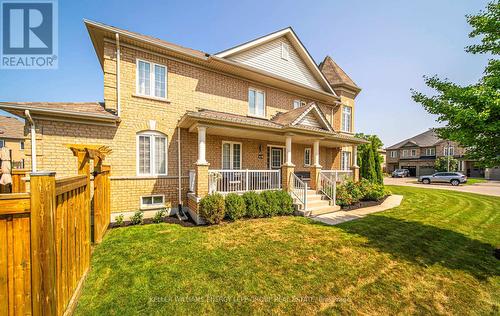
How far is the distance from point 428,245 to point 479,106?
3953 millimetres

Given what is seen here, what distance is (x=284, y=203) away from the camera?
873 cm

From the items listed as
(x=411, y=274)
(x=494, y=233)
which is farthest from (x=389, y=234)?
(x=494, y=233)

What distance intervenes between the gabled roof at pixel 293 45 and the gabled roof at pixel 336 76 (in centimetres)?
173

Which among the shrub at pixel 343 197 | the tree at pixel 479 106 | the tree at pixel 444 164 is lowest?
the shrub at pixel 343 197

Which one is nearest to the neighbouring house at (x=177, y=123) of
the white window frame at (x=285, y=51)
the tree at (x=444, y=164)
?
the white window frame at (x=285, y=51)

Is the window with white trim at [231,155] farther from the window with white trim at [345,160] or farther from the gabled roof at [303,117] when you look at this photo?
the window with white trim at [345,160]

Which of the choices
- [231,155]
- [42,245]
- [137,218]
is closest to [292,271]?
[42,245]

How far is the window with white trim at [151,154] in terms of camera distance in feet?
27.7

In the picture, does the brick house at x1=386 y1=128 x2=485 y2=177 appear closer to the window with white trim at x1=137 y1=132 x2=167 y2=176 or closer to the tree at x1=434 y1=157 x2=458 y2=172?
the tree at x1=434 y1=157 x2=458 y2=172

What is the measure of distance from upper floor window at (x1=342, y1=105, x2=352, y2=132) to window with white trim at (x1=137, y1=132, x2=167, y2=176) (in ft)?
44.3

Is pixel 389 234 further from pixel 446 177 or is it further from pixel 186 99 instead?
pixel 446 177

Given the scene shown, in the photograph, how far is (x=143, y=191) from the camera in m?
8.35

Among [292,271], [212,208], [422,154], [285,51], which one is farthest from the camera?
[422,154]

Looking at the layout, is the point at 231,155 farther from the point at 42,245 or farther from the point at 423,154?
the point at 423,154
